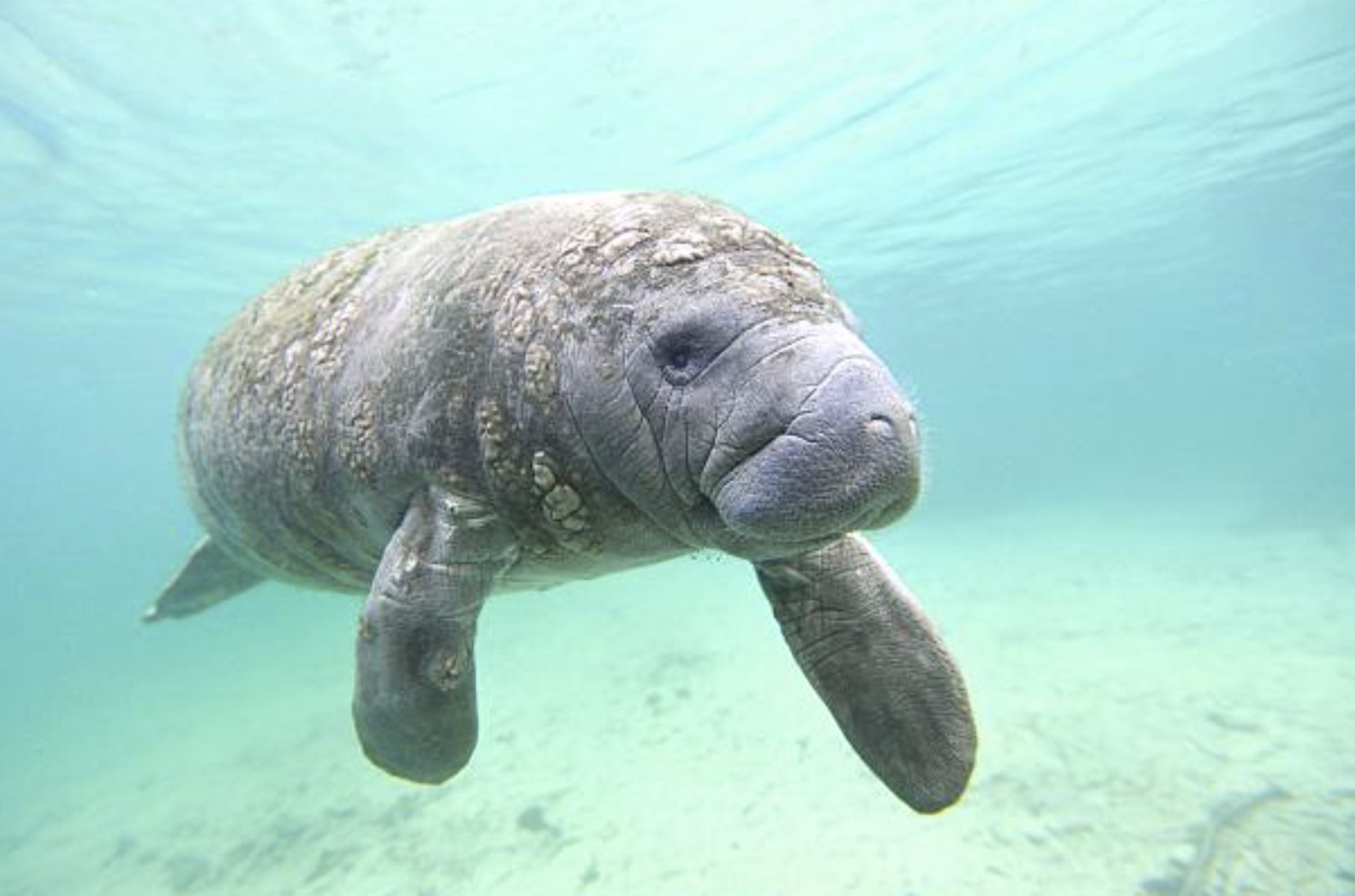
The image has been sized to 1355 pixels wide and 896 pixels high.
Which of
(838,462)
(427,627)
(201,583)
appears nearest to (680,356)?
(838,462)

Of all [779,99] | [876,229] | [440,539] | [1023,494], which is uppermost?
[440,539]

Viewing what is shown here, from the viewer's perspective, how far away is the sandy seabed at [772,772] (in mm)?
6656

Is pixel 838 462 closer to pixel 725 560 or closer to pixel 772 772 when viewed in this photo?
pixel 772 772

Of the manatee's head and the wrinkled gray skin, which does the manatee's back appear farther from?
the manatee's head

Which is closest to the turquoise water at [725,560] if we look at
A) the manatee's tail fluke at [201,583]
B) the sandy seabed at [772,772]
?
the sandy seabed at [772,772]

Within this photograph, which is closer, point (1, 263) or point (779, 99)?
point (779, 99)

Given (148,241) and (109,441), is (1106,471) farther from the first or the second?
(109,441)

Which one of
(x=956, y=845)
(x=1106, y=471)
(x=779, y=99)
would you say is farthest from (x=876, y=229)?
(x=1106, y=471)

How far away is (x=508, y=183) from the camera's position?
20.6 m

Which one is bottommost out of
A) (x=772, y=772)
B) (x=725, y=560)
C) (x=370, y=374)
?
(x=725, y=560)

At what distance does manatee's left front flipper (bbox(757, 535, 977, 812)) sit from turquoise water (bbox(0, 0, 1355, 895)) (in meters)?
0.82

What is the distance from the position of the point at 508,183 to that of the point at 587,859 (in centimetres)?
1651

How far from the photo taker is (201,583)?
18.5 ft

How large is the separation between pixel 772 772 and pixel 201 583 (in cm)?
574
